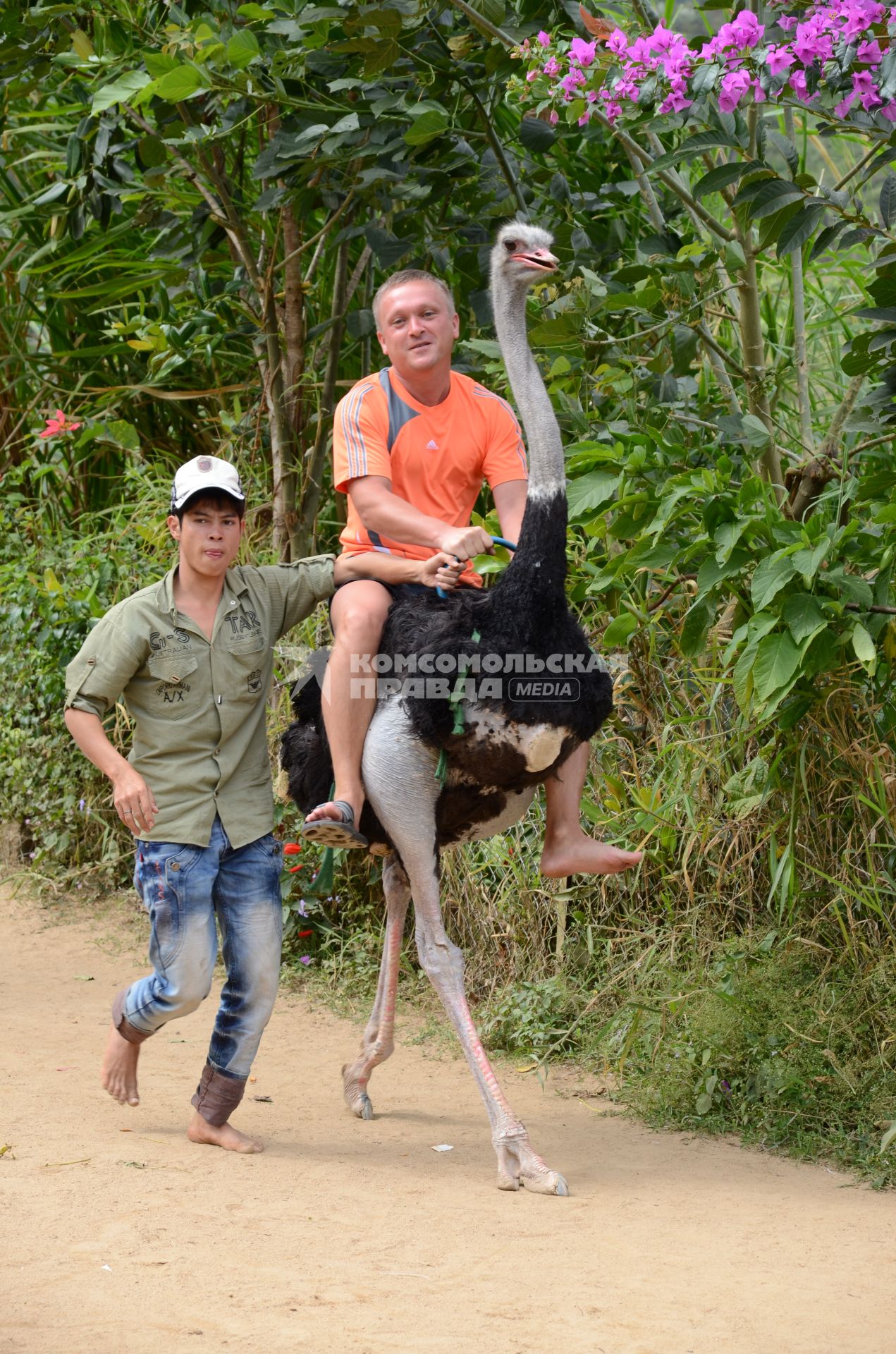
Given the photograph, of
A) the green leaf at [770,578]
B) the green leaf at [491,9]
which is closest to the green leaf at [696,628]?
the green leaf at [770,578]

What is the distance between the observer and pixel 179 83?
5121 mm

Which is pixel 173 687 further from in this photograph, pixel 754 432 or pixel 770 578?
pixel 754 432

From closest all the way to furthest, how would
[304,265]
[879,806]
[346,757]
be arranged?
[346,757]
[879,806]
[304,265]

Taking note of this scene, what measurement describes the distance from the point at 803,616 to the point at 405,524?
1086 millimetres

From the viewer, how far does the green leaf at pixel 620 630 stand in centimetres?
460

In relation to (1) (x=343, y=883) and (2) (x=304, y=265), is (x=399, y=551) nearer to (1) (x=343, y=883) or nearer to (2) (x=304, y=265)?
(1) (x=343, y=883)

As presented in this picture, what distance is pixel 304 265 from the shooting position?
293 inches

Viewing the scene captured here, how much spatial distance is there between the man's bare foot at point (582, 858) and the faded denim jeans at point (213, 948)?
0.78 m

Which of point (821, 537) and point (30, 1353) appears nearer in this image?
point (30, 1353)

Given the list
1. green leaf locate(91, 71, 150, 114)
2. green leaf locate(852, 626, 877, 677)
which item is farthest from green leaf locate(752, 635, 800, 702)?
green leaf locate(91, 71, 150, 114)

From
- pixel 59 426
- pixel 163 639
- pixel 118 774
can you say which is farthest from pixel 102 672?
pixel 59 426

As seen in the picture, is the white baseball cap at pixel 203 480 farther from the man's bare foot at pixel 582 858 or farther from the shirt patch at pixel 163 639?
the man's bare foot at pixel 582 858

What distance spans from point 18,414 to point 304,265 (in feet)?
6.46

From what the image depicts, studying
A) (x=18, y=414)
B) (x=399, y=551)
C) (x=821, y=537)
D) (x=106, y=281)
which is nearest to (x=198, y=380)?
(x=106, y=281)
